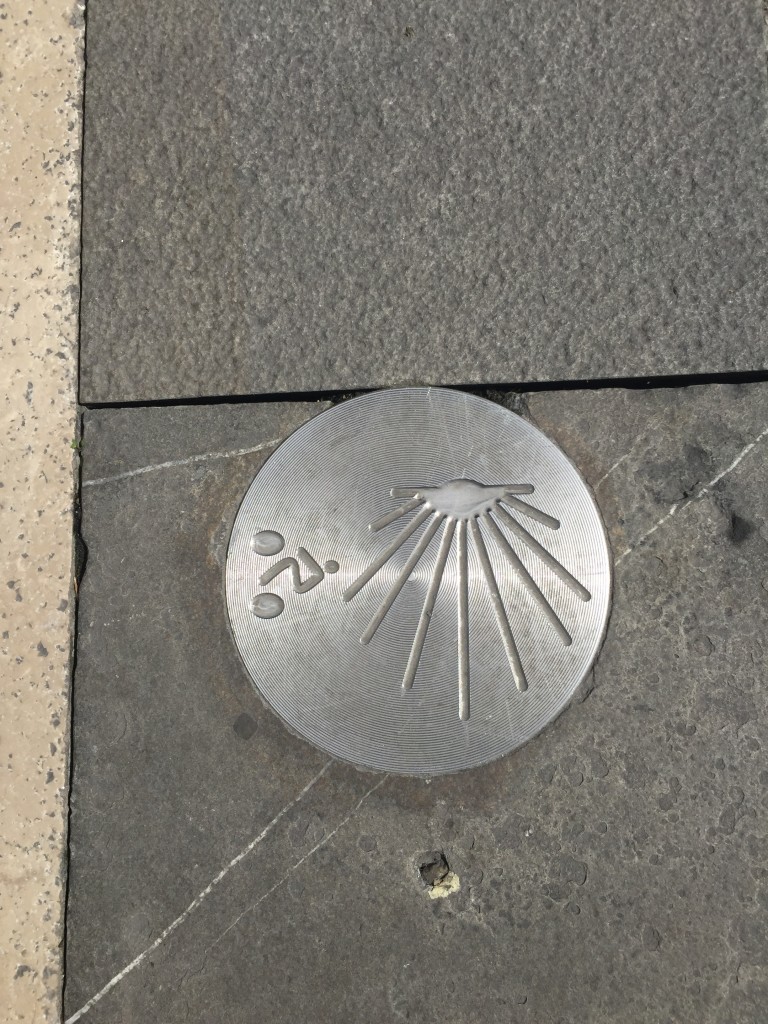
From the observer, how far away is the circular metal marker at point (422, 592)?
75.0 inches

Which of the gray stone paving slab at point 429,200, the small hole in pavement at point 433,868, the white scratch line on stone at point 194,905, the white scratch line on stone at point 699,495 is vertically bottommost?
the white scratch line on stone at point 194,905

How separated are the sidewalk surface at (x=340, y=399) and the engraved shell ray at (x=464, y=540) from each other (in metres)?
0.20

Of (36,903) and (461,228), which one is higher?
(461,228)

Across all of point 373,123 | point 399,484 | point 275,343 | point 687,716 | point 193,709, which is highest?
point 373,123

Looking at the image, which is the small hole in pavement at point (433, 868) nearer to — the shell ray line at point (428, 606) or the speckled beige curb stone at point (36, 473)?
the shell ray line at point (428, 606)

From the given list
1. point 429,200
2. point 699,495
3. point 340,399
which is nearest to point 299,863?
point 340,399

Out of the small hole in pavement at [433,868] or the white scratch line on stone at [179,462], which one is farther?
the white scratch line on stone at [179,462]

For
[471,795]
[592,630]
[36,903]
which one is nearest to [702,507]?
[592,630]

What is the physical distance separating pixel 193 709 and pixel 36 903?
2.03 feet

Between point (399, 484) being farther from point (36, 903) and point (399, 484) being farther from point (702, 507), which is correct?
point (36, 903)

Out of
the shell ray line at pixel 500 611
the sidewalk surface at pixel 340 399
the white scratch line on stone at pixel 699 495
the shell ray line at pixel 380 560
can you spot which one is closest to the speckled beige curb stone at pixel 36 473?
the sidewalk surface at pixel 340 399

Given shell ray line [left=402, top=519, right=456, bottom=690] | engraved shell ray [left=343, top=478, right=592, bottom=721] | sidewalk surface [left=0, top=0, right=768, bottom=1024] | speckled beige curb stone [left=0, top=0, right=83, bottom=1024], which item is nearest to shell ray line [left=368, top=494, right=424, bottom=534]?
engraved shell ray [left=343, top=478, right=592, bottom=721]

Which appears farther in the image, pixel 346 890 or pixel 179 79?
pixel 179 79

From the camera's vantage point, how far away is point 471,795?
76.0 inches
